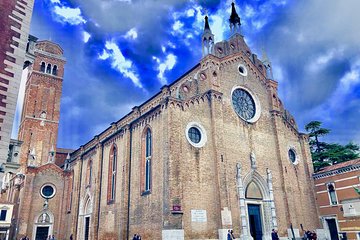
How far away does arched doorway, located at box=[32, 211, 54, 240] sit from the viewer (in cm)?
3184

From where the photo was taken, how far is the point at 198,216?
61.0 feet

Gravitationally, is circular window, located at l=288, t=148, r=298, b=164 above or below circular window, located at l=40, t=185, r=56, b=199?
above

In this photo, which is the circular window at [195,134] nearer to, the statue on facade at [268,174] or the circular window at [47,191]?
the statue on facade at [268,174]

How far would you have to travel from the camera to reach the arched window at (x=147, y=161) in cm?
2106

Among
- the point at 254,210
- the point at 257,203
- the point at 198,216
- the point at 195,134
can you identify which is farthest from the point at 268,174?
the point at 198,216

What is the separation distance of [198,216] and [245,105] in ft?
36.1

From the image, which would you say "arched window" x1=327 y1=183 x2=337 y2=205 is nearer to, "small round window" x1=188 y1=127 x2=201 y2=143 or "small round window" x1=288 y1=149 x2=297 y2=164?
"small round window" x1=288 y1=149 x2=297 y2=164

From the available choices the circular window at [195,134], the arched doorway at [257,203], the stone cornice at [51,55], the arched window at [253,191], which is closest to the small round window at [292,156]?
the arched doorway at [257,203]

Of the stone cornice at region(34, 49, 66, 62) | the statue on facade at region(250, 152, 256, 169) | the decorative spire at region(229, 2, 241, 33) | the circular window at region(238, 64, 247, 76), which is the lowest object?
the statue on facade at region(250, 152, 256, 169)

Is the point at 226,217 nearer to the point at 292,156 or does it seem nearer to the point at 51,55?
the point at 292,156

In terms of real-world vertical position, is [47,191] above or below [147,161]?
below

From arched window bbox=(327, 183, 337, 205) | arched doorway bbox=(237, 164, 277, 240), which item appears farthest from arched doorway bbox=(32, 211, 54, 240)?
arched window bbox=(327, 183, 337, 205)

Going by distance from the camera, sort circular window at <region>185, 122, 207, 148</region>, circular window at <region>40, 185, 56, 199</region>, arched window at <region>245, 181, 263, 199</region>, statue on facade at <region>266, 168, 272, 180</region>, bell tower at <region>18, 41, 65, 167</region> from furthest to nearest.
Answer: bell tower at <region>18, 41, 65, 167</region>
circular window at <region>40, 185, 56, 199</region>
statue on facade at <region>266, 168, 272, 180</region>
arched window at <region>245, 181, 263, 199</region>
circular window at <region>185, 122, 207, 148</region>

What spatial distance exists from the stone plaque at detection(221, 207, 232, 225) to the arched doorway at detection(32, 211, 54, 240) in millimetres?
22723
